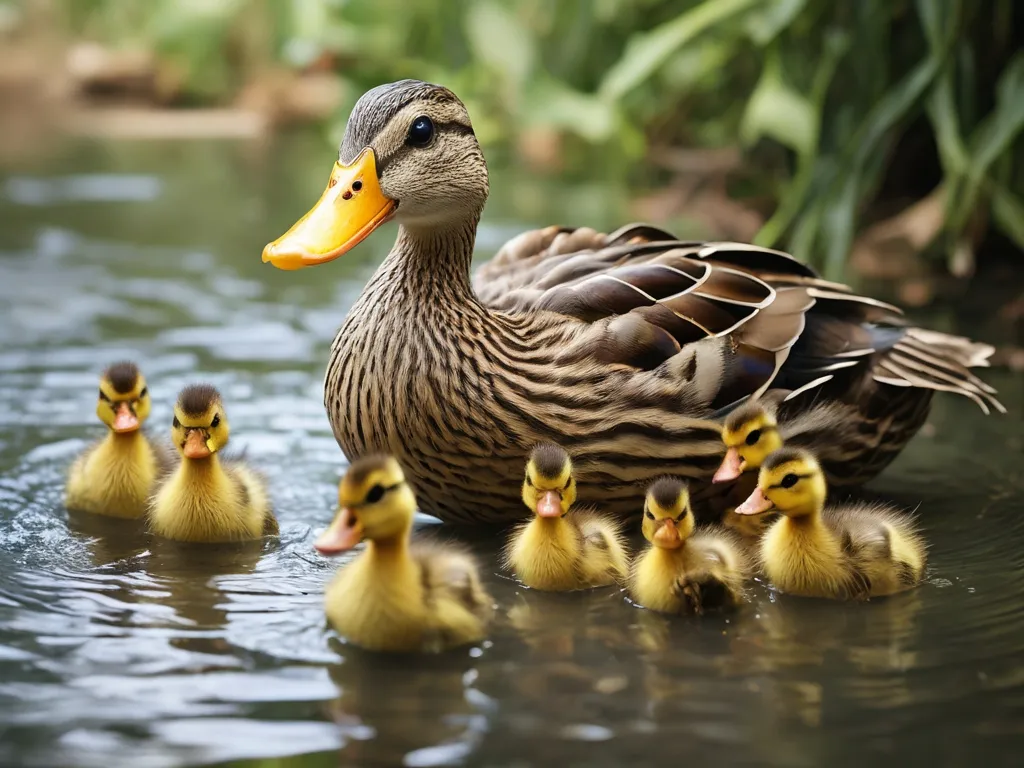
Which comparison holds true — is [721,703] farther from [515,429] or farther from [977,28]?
[977,28]

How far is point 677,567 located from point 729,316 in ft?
3.11

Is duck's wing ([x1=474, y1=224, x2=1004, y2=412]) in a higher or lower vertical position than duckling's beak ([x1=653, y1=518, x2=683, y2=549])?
higher

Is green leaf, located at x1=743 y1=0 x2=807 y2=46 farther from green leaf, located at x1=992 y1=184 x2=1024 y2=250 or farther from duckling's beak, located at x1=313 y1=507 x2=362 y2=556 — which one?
duckling's beak, located at x1=313 y1=507 x2=362 y2=556

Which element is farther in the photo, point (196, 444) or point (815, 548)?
point (196, 444)

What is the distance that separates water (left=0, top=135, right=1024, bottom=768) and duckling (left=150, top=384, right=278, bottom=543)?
0.09m

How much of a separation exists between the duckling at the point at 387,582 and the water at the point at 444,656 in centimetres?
6

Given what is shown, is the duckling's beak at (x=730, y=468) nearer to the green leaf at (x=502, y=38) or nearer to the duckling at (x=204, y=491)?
the duckling at (x=204, y=491)

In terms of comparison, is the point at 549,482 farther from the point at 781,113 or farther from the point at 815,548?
the point at 781,113

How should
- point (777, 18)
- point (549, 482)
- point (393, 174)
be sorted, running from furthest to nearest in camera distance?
point (777, 18) < point (393, 174) < point (549, 482)

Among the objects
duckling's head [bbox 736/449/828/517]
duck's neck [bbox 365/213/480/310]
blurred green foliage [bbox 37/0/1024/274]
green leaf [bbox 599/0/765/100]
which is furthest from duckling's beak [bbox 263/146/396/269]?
green leaf [bbox 599/0/765/100]

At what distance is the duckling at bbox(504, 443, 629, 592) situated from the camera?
3.78m

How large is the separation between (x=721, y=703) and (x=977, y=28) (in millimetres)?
4969

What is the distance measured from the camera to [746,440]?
4047mm

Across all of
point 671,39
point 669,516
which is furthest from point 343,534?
point 671,39
